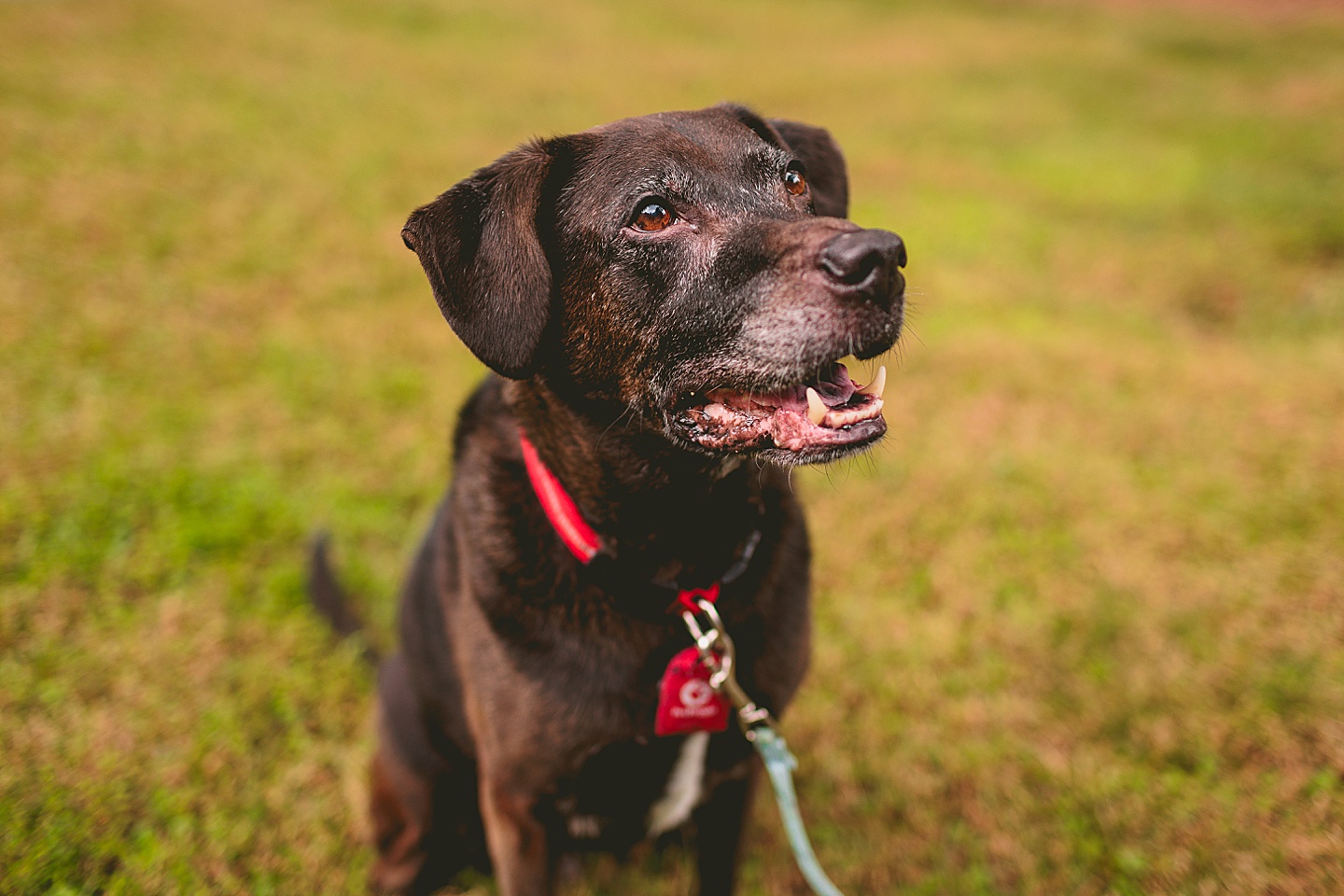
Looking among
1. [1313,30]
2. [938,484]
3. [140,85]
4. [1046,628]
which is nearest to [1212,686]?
[1046,628]

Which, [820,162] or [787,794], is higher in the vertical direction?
[820,162]

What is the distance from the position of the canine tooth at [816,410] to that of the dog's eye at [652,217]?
1.85ft

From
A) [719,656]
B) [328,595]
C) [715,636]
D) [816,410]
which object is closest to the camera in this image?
[816,410]

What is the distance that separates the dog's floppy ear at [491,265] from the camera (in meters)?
1.99

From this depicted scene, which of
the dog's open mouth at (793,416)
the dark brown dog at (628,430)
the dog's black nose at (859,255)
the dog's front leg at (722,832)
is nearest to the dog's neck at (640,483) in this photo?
the dark brown dog at (628,430)

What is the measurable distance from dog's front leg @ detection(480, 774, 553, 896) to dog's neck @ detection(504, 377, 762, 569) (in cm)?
72

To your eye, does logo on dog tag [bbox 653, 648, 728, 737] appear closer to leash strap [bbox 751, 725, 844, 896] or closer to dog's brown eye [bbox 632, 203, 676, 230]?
leash strap [bbox 751, 725, 844, 896]

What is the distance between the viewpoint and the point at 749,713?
7.27 ft

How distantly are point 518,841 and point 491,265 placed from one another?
4.97 ft

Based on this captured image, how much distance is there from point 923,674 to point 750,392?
7.08 ft

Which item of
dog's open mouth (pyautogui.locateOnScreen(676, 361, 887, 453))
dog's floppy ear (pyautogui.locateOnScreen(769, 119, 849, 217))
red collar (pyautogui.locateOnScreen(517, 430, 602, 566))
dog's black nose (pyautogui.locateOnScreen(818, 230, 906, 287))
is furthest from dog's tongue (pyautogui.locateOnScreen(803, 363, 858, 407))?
dog's floppy ear (pyautogui.locateOnScreen(769, 119, 849, 217))

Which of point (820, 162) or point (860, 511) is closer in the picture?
point (820, 162)

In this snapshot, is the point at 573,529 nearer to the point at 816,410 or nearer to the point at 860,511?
the point at 816,410

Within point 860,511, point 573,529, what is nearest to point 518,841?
point 573,529
